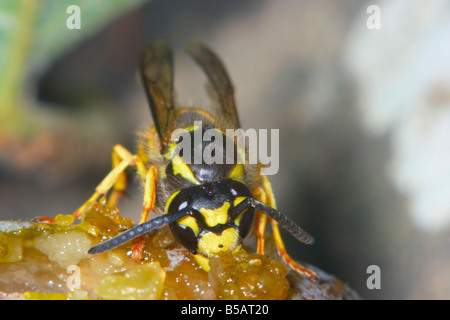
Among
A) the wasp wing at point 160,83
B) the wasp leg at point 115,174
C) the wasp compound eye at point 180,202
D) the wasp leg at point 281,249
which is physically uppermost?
the wasp wing at point 160,83

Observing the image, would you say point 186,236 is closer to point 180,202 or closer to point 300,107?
point 180,202

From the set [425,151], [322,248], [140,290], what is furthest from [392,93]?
[140,290]

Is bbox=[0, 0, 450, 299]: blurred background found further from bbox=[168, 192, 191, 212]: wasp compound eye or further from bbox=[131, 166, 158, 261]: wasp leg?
bbox=[168, 192, 191, 212]: wasp compound eye

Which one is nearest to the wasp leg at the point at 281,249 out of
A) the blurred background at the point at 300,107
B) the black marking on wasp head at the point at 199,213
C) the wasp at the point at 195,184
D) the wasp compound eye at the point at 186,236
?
the wasp at the point at 195,184

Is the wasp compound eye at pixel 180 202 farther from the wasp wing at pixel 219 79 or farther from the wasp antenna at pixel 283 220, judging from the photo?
the wasp wing at pixel 219 79

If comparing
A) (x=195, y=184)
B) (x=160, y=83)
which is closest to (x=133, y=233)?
(x=195, y=184)

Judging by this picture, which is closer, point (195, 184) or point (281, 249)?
point (195, 184)

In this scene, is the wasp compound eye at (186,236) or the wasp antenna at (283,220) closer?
the wasp compound eye at (186,236)

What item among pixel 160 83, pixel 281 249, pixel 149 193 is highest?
pixel 160 83
